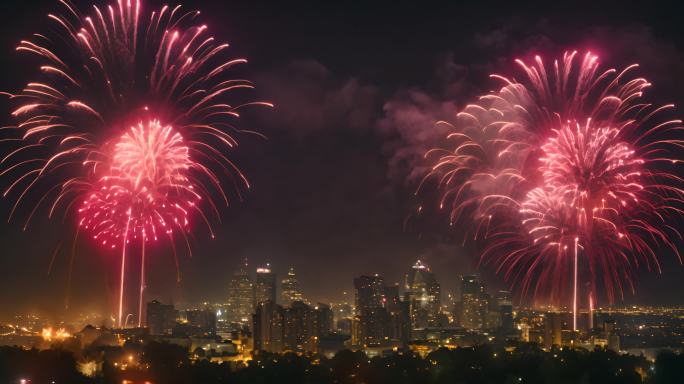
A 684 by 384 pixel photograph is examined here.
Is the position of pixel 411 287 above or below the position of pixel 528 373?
above

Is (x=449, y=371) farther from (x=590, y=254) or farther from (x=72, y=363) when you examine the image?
(x=72, y=363)

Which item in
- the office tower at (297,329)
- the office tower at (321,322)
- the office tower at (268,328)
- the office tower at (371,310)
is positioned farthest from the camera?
the office tower at (371,310)

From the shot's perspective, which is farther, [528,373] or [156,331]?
[156,331]

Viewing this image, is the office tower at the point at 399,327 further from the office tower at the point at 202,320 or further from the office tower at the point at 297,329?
the office tower at the point at 202,320

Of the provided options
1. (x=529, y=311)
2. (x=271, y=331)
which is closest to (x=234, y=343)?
(x=271, y=331)

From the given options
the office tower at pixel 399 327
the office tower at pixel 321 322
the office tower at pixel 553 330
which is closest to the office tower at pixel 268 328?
the office tower at pixel 321 322

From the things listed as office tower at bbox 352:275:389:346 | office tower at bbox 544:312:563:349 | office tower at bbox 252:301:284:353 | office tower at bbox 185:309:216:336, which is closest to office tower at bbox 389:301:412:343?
office tower at bbox 352:275:389:346

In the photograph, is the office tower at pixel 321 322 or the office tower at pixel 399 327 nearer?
the office tower at pixel 321 322
